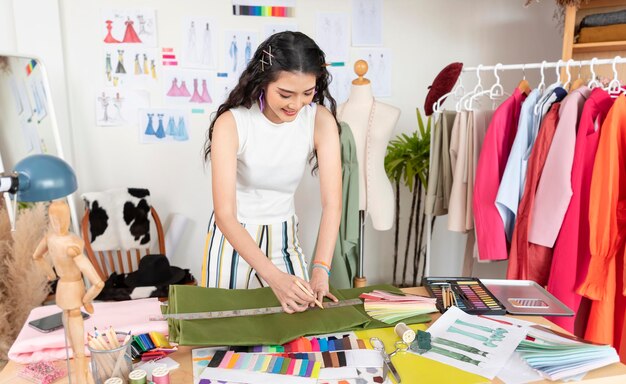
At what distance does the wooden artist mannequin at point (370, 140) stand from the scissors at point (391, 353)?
4.43 feet

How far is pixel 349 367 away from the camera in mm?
1146

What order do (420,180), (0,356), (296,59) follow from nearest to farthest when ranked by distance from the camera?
(296,59)
(0,356)
(420,180)

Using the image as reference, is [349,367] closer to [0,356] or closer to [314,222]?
[0,356]

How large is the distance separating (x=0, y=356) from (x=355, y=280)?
5.65 ft

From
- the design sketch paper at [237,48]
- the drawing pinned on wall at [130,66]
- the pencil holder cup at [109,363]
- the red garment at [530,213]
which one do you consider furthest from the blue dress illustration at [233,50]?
the pencil holder cup at [109,363]

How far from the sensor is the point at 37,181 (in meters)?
0.82

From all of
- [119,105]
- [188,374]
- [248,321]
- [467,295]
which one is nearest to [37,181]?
[188,374]

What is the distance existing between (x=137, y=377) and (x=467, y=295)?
37.8 inches

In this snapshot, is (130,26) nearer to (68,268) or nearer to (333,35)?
(333,35)

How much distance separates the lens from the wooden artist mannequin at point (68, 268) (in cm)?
87

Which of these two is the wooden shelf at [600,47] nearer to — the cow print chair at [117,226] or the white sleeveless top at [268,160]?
the white sleeveless top at [268,160]

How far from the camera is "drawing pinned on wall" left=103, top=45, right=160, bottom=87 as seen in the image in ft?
9.85

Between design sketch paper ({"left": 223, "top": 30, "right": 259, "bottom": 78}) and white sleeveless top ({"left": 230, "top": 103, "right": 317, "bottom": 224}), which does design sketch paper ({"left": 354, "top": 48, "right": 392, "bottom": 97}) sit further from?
white sleeveless top ({"left": 230, "top": 103, "right": 317, "bottom": 224})

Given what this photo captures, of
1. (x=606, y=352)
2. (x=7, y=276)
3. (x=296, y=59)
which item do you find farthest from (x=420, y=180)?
(x=7, y=276)
